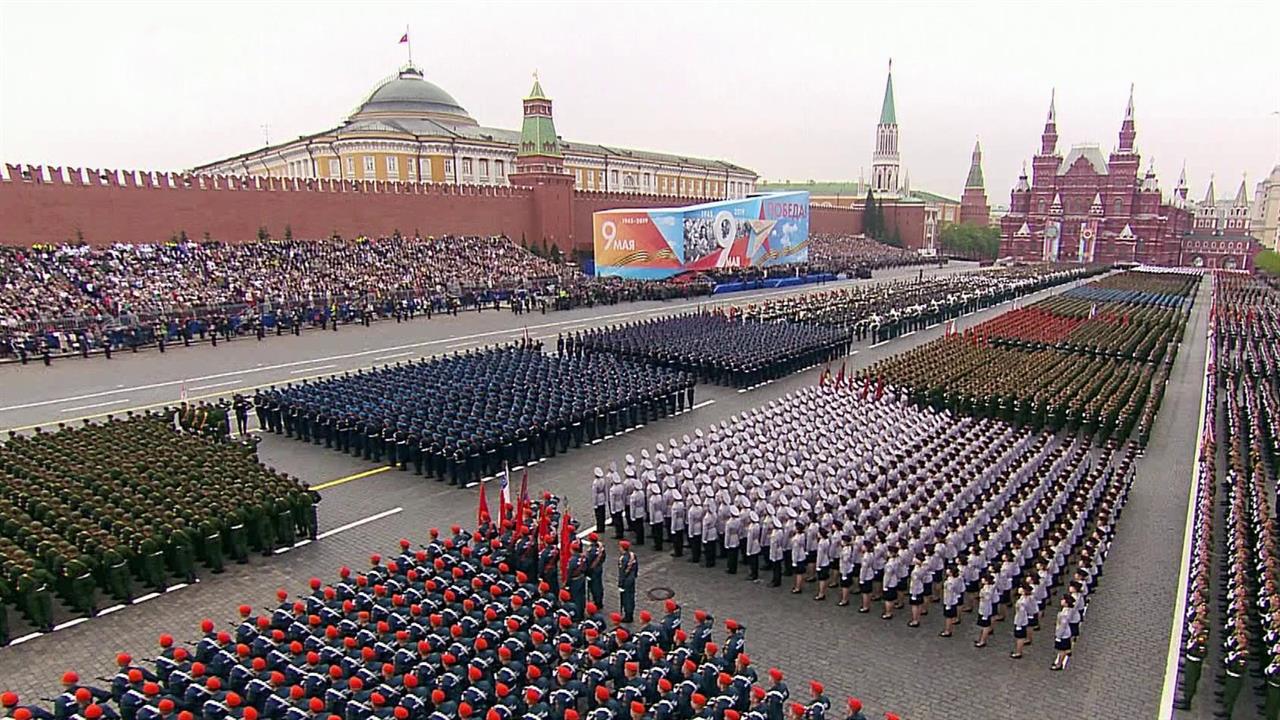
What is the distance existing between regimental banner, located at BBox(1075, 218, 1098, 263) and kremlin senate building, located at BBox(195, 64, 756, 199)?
38.5 metres

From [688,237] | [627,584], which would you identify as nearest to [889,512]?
[627,584]

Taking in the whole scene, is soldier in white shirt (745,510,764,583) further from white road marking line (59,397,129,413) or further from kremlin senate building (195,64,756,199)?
kremlin senate building (195,64,756,199)

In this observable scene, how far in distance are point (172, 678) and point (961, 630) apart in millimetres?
8248

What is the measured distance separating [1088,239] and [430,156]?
217 feet

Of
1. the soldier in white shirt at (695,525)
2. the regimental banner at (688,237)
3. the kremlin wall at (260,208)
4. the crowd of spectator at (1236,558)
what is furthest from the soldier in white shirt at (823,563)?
the regimental banner at (688,237)

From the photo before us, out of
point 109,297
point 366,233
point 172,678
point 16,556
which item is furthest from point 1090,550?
point 366,233

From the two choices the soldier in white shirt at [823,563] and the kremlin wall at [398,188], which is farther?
the kremlin wall at [398,188]

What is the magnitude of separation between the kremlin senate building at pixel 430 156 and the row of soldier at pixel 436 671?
47485 millimetres

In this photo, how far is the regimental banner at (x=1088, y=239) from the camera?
257 feet

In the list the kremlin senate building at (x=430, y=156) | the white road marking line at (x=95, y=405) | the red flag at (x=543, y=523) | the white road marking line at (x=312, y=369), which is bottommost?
the white road marking line at (x=95, y=405)

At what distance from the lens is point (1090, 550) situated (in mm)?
9617

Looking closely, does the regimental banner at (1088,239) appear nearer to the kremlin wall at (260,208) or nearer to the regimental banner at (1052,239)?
the regimental banner at (1052,239)

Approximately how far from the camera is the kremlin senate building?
56969mm

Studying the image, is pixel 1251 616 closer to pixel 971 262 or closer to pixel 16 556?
pixel 16 556
